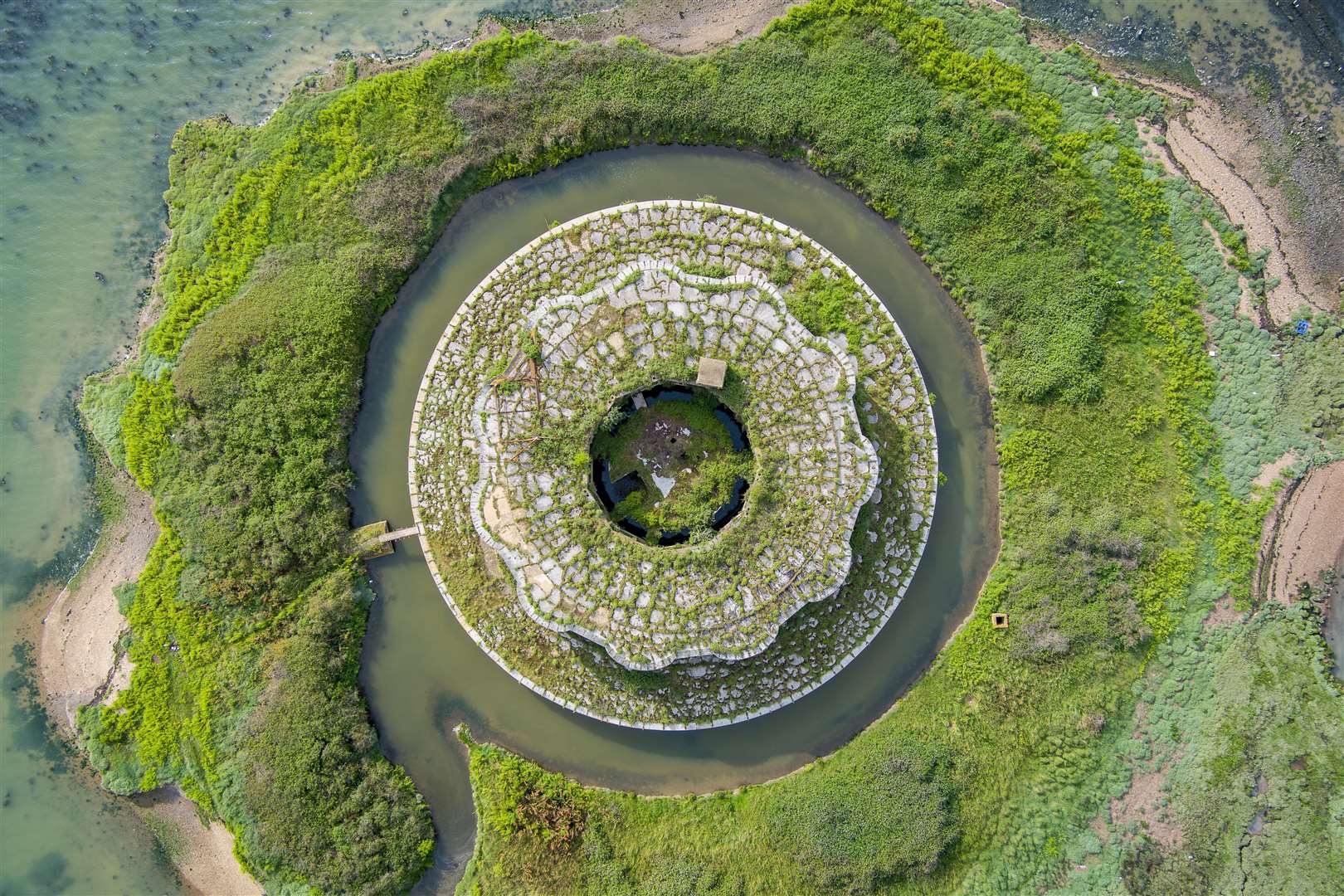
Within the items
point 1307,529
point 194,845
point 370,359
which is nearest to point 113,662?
point 194,845

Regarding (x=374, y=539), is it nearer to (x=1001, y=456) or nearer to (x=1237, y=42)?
(x=1001, y=456)

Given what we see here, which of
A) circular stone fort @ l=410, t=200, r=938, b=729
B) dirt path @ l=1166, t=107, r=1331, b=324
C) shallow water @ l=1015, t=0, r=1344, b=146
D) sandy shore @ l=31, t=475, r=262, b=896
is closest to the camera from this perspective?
circular stone fort @ l=410, t=200, r=938, b=729

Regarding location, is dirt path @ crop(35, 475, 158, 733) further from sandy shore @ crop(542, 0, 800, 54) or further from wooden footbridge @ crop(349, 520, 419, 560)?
sandy shore @ crop(542, 0, 800, 54)

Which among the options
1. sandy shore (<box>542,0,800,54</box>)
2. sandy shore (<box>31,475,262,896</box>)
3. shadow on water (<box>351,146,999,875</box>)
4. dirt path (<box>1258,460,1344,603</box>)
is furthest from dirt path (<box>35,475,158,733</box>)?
dirt path (<box>1258,460,1344,603</box>)

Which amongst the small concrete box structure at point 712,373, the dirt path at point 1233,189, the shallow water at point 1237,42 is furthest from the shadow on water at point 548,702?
the shallow water at point 1237,42

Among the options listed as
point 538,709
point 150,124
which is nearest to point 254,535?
point 538,709

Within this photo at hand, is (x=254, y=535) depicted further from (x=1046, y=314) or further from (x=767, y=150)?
(x=1046, y=314)
